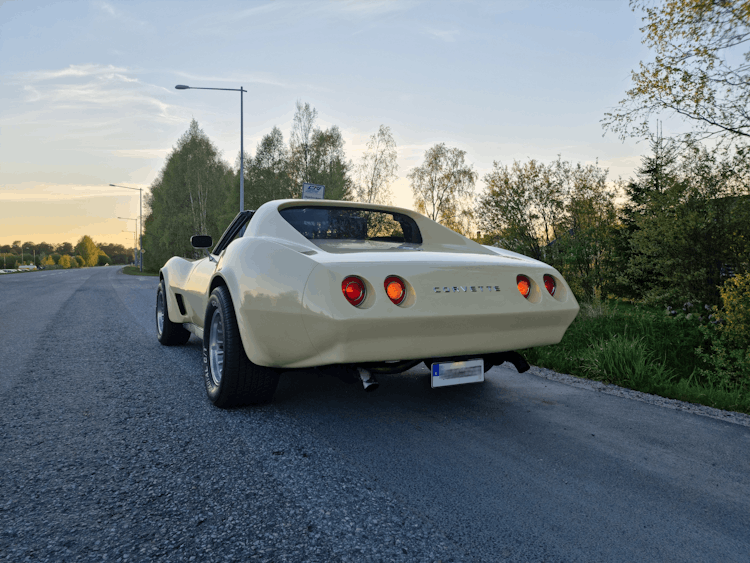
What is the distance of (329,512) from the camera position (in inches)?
77.3

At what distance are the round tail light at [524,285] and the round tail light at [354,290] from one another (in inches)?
40.2

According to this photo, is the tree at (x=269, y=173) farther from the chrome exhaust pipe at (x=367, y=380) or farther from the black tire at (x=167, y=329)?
the chrome exhaust pipe at (x=367, y=380)

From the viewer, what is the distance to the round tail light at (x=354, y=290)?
2.50 metres

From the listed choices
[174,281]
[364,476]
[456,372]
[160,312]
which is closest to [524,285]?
[456,372]

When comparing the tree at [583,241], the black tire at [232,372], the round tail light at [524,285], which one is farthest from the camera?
the tree at [583,241]

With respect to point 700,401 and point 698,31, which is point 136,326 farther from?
point 698,31

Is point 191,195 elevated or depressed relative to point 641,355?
elevated

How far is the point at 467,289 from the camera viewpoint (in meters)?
2.76

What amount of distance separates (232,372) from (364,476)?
3.98 feet

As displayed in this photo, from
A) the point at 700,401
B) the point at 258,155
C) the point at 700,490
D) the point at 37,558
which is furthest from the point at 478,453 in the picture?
the point at 258,155

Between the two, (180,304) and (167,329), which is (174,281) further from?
(167,329)

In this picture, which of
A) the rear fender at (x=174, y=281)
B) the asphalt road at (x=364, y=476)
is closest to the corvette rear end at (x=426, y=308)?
Result: the asphalt road at (x=364, y=476)

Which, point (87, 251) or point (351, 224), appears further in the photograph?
point (87, 251)

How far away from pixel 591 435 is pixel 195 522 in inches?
86.8
